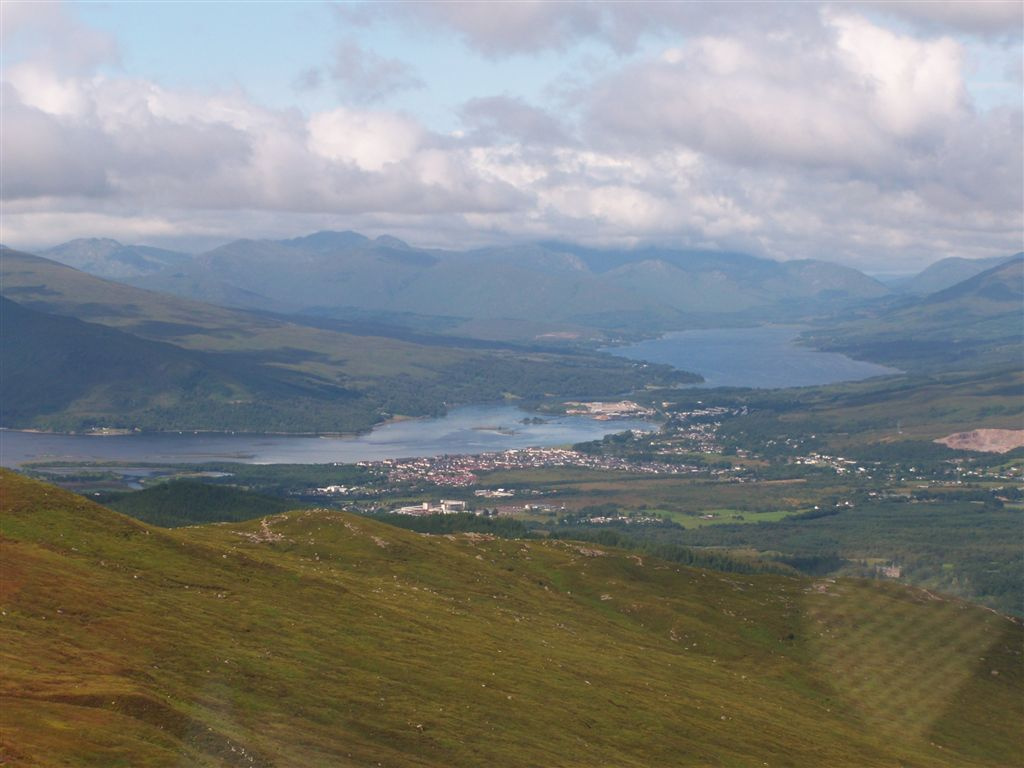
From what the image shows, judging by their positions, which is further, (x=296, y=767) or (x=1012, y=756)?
(x=1012, y=756)

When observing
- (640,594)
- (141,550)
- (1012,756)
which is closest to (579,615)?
(640,594)

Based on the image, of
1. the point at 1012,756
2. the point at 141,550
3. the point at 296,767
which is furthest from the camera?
the point at 1012,756

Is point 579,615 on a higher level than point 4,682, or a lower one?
lower

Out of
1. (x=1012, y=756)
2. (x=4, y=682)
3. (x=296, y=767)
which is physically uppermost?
(x=4, y=682)

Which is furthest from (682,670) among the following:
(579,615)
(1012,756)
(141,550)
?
(141,550)

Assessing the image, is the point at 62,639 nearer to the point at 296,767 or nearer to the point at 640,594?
Answer: the point at 296,767

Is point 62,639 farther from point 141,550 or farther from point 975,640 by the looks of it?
point 975,640

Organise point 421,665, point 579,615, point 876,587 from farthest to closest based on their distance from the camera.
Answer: point 876,587
point 579,615
point 421,665
